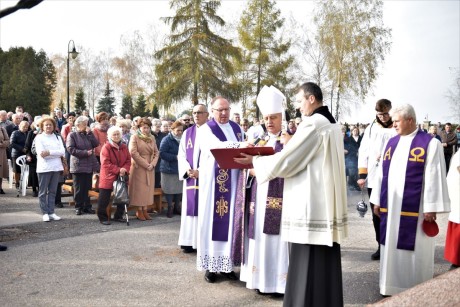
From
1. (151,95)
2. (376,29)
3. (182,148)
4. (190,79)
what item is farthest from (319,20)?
(182,148)

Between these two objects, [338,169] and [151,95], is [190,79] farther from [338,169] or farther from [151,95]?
[338,169]

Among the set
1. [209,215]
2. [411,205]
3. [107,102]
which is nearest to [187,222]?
[209,215]

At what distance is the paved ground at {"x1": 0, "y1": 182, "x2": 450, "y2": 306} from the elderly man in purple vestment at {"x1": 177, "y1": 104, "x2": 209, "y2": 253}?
243 millimetres

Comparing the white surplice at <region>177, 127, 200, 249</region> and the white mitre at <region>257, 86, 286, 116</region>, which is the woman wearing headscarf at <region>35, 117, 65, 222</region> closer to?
the white surplice at <region>177, 127, 200, 249</region>

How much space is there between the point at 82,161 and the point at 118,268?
408 centimetres

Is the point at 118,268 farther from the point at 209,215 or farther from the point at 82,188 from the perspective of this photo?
the point at 82,188

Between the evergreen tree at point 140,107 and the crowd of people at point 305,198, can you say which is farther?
the evergreen tree at point 140,107

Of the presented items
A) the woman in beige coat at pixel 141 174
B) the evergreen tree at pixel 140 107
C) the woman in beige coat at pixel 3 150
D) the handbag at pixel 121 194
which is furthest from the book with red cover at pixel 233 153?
the evergreen tree at pixel 140 107

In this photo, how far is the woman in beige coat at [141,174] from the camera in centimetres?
912

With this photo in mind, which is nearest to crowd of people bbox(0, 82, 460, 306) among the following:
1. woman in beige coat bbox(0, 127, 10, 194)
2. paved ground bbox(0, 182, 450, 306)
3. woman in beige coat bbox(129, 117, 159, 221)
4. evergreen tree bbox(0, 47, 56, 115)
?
paved ground bbox(0, 182, 450, 306)

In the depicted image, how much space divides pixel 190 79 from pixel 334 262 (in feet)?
108

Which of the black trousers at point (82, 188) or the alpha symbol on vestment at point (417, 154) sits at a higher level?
the alpha symbol on vestment at point (417, 154)

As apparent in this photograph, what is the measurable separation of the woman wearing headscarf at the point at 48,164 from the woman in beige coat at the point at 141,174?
135 cm

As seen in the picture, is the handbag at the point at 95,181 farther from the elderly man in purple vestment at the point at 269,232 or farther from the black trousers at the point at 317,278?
the black trousers at the point at 317,278
